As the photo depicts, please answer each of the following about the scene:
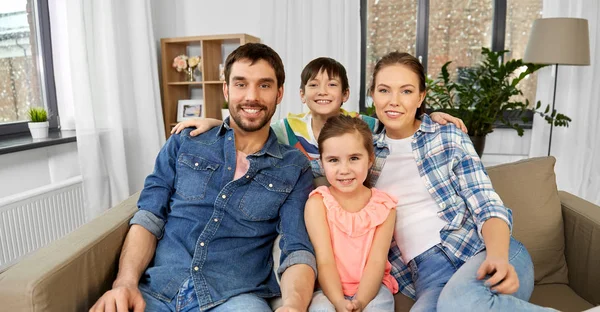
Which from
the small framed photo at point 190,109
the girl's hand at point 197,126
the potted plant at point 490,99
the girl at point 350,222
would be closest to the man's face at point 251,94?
the girl's hand at point 197,126

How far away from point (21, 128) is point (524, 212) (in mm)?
2809

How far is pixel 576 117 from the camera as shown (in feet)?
11.2

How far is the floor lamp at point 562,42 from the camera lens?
9.60ft

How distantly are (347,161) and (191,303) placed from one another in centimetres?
60

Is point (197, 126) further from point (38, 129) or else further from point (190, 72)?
point (190, 72)

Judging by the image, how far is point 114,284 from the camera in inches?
47.1

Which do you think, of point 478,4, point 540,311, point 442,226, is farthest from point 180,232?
point 478,4

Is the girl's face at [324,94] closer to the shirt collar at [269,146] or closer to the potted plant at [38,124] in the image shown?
the shirt collar at [269,146]

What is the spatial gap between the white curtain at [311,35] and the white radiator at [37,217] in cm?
174

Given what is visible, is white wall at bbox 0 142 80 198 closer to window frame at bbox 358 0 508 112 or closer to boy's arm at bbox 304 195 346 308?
boy's arm at bbox 304 195 346 308

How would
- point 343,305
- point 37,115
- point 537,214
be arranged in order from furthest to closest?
point 37,115, point 537,214, point 343,305

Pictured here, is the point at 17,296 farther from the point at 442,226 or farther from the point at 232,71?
the point at 442,226

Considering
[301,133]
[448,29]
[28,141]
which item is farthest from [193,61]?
[448,29]

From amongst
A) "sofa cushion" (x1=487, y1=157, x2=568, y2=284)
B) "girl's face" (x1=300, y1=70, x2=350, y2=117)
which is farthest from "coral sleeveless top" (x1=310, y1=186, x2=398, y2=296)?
"girl's face" (x1=300, y1=70, x2=350, y2=117)
